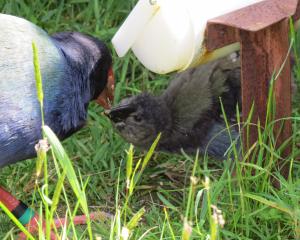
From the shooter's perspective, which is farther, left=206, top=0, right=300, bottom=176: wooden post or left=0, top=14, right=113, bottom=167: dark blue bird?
left=0, top=14, right=113, bottom=167: dark blue bird

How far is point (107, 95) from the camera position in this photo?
3393mm

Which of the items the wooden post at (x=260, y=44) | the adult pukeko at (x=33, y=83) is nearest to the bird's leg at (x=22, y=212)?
the adult pukeko at (x=33, y=83)

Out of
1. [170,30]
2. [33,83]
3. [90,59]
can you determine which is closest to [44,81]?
[33,83]

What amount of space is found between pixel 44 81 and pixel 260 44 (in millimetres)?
739

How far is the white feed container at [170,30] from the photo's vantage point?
2588 millimetres

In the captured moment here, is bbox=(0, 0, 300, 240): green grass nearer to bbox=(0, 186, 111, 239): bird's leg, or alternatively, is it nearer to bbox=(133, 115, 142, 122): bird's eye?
bbox=(0, 186, 111, 239): bird's leg

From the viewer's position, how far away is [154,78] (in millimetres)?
3834

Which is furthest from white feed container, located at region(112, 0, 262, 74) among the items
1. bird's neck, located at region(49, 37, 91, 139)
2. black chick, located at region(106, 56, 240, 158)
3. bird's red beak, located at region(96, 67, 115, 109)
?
bird's red beak, located at region(96, 67, 115, 109)

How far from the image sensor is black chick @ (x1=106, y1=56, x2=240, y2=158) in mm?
3162

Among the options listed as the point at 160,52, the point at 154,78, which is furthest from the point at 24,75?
the point at 154,78

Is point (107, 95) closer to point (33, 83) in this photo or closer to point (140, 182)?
point (140, 182)

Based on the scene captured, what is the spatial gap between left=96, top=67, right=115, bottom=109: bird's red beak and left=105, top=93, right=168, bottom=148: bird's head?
0.40 ft

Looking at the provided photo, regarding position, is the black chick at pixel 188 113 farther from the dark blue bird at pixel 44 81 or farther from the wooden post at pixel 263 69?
the wooden post at pixel 263 69

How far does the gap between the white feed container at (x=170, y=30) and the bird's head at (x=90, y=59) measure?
0.31 metres
